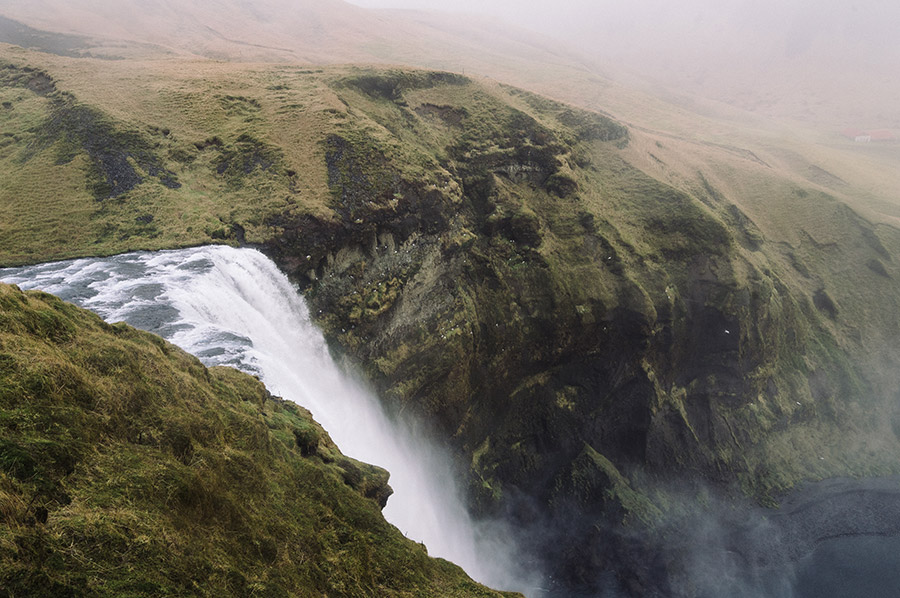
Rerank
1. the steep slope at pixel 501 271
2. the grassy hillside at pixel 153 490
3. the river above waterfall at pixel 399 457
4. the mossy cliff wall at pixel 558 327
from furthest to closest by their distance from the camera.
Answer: the mossy cliff wall at pixel 558 327
the steep slope at pixel 501 271
the river above waterfall at pixel 399 457
the grassy hillside at pixel 153 490

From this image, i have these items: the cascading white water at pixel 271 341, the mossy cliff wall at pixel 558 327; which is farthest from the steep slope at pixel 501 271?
the cascading white water at pixel 271 341

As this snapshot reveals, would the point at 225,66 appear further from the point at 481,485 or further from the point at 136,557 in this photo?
the point at 136,557

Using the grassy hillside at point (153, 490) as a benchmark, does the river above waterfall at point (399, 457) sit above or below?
below

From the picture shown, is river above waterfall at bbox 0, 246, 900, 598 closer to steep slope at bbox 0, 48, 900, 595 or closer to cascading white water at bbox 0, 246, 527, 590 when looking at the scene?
cascading white water at bbox 0, 246, 527, 590

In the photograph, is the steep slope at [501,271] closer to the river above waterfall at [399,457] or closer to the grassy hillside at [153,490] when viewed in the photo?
the river above waterfall at [399,457]

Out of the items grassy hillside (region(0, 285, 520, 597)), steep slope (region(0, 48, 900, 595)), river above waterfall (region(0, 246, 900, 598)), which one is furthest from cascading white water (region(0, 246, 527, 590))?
grassy hillside (region(0, 285, 520, 597))

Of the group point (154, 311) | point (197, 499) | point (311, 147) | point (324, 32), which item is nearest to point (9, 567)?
point (197, 499)

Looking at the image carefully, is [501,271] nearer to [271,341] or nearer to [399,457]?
[399,457]
